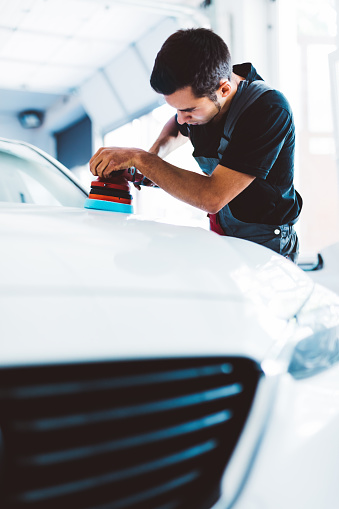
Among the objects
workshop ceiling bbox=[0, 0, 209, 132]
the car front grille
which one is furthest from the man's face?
workshop ceiling bbox=[0, 0, 209, 132]

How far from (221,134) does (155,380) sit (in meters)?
1.18

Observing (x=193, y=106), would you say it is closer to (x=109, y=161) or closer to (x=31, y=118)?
(x=109, y=161)

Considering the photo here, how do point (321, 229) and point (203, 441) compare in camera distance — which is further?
point (321, 229)

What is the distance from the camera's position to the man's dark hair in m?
1.53

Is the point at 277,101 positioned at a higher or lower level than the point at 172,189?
higher

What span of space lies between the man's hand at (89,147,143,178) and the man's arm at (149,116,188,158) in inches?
25.8

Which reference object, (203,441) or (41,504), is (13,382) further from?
(203,441)

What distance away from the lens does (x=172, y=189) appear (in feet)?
5.18

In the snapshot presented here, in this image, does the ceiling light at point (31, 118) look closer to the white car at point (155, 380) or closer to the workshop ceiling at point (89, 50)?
the workshop ceiling at point (89, 50)

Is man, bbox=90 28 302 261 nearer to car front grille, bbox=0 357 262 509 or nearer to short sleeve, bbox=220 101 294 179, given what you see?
short sleeve, bbox=220 101 294 179

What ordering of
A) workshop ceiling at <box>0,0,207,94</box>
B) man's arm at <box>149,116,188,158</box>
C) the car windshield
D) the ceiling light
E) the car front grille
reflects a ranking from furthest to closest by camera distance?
the ceiling light, workshop ceiling at <box>0,0,207,94</box>, man's arm at <box>149,116,188,158</box>, the car windshield, the car front grille

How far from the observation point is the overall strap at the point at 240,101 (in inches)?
64.2

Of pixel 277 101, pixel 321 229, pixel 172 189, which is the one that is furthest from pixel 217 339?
pixel 321 229

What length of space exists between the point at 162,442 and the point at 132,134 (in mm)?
8132
